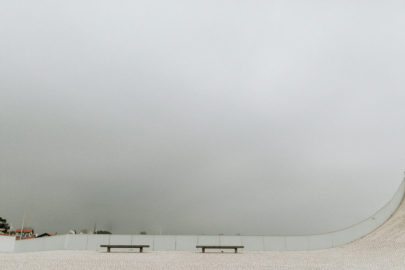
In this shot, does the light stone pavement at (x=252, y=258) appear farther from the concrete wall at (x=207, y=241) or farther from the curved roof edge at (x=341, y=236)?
the concrete wall at (x=207, y=241)

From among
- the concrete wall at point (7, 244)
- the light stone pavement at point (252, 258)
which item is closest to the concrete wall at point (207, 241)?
the light stone pavement at point (252, 258)

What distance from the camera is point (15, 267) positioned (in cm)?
1012

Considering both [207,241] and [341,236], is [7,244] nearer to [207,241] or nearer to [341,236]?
[207,241]

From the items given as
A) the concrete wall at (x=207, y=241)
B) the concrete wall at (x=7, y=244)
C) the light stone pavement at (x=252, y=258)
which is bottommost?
the light stone pavement at (x=252, y=258)

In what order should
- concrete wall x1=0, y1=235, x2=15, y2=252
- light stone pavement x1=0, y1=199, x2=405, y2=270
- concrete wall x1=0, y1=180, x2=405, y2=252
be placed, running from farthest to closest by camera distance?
concrete wall x1=0, y1=235, x2=15, y2=252 → concrete wall x1=0, y1=180, x2=405, y2=252 → light stone pavement x1=0, y1=199, x2=405, y2=270

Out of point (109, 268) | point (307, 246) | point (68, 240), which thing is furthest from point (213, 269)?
point (68, 240)

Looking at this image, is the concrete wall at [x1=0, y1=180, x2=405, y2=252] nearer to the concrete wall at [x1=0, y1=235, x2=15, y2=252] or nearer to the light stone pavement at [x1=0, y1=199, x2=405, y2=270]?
the light stone pavement at [x1=0, y1=199, x2=405, y2=270]

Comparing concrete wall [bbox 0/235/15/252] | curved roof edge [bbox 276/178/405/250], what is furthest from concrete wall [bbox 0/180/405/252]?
concrete wall [bbox 0/235/15/252]

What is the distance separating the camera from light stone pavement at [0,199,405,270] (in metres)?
11.1

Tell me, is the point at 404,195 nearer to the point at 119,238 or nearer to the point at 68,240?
the point at 119,238

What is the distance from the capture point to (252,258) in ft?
47.8

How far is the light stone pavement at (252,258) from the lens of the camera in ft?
36.4

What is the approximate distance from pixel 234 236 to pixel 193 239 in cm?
261

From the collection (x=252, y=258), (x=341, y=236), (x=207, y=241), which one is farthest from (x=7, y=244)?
(x=341, y=236)
